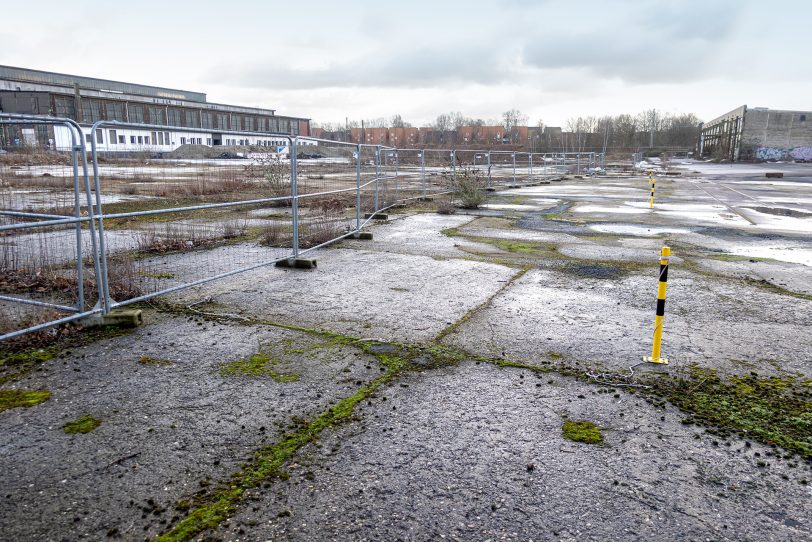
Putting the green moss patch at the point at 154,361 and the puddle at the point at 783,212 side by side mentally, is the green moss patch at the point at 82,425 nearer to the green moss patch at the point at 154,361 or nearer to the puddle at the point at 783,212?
the green moss patch at the point at 154,361

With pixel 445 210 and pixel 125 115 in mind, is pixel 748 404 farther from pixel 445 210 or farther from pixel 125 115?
pixel 125 115

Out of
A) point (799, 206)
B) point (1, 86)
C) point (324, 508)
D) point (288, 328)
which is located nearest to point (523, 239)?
point (288, 328)

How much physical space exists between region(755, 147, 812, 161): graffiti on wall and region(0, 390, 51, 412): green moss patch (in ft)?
310

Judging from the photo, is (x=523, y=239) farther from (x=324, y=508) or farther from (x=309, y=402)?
(x=324, y=508)

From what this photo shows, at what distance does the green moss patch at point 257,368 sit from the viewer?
5215 millimetres

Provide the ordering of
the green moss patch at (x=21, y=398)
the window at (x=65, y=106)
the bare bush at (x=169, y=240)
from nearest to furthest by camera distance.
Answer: the green moss patch at (x=21, y=398) < the bare bush at (x=169, y=240) < the window at (x=65, y=106)

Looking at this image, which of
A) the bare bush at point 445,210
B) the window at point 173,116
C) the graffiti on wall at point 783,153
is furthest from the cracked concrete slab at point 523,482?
the window at point 173,116

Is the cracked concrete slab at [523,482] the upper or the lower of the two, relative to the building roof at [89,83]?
lower

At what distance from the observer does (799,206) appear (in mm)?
22969

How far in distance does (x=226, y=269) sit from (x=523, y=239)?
693 centimetres

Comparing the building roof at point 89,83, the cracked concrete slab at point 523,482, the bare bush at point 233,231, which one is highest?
the building roof at point 89,83

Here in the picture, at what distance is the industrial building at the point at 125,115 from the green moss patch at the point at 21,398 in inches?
104

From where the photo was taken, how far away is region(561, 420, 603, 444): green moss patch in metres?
4.16

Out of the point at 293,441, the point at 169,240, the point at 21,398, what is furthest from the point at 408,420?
the point at 169,240
